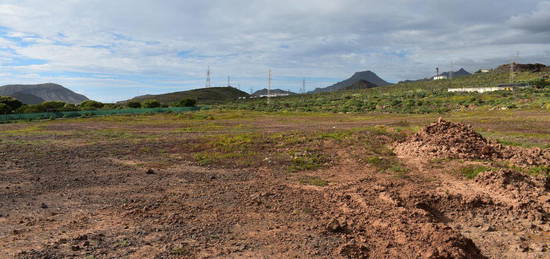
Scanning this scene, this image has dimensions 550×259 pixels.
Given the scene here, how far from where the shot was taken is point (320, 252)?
743 cm

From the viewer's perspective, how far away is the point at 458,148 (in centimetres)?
1602

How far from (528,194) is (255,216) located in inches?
294

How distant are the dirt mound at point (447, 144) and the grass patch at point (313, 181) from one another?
17.4 ft

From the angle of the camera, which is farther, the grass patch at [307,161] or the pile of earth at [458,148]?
the grass patch at [307,161]

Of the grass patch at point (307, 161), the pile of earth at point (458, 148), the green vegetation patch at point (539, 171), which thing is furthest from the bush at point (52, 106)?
the green vegetation patch at point (539, 171)

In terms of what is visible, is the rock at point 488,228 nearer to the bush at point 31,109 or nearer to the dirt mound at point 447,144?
the dirt mound at point 447,144

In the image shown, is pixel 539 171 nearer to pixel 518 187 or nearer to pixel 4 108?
pixel 518 187

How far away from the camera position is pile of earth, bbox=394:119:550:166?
15.2 meters

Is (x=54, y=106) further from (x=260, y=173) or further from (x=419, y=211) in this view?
(x=419, y=211)

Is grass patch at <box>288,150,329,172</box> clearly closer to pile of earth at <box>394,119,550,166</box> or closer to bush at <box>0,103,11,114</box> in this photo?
pile of earth at <box>394,119,550,166</box>

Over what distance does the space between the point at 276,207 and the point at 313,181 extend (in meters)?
3.31

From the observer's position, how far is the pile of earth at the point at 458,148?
1517 centimetres

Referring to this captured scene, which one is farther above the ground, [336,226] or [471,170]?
[471,170]

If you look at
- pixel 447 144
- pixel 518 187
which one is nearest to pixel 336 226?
pixel 518 187
